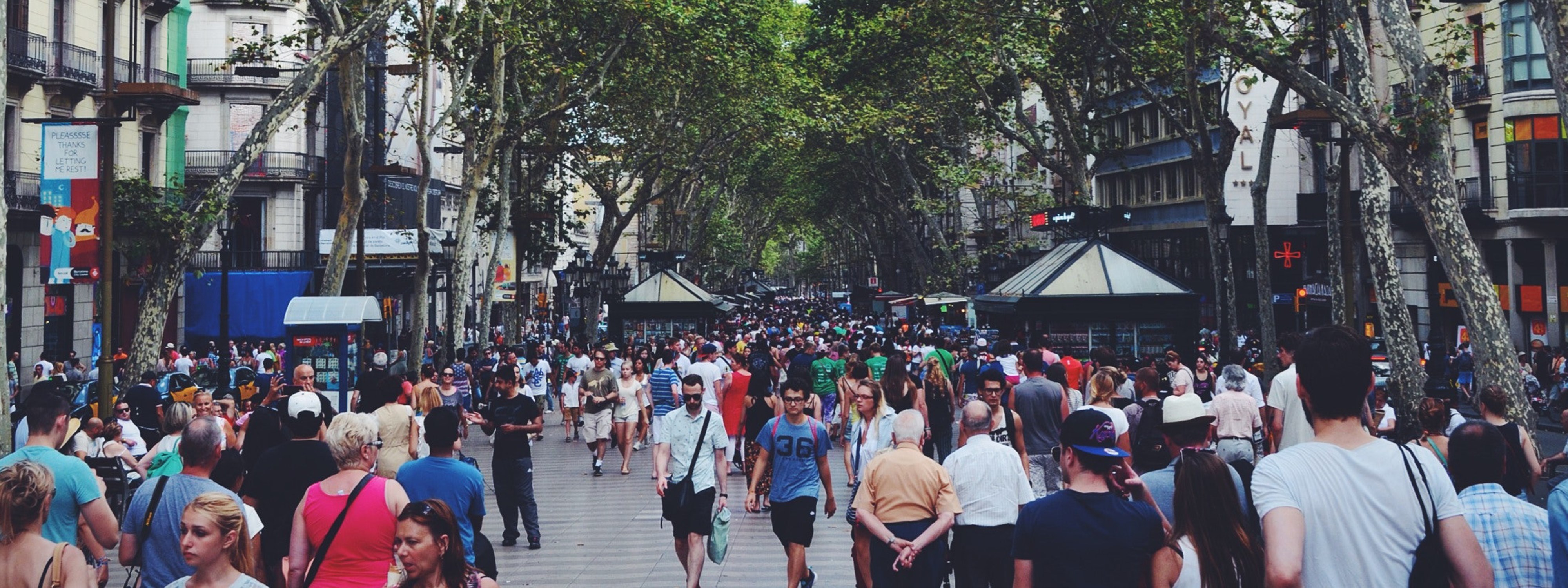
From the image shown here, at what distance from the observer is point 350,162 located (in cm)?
1770

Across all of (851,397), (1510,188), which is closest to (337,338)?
(851,397)

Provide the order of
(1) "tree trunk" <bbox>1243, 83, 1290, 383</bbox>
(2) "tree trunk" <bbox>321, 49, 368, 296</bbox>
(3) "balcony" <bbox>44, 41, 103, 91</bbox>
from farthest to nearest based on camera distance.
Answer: (3) "balcony" <bbox>44, 41, 103, 91</bbox>
(1) "tree trunk" <bbox>1243, 83, 1290, 383</bbox>
(2) "tree trunk" <bbox>321, 49, 368, 296</bbox>

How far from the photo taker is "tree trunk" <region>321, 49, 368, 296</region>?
17.4 m

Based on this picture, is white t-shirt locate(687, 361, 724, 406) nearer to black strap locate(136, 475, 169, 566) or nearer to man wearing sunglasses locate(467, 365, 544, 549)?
man wearing sunglasses locate(467, 365, 544, 549)

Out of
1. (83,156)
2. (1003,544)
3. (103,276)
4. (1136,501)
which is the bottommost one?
(1003,544)

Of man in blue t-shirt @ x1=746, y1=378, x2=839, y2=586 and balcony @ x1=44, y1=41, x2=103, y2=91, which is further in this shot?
balcony @ x1=44, y1=41, x2=103, y2=91

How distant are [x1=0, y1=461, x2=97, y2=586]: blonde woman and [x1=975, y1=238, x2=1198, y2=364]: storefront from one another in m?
15.4

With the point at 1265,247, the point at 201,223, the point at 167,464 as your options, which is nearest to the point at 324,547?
the point at 167,464

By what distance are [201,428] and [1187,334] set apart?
1604 centimetres

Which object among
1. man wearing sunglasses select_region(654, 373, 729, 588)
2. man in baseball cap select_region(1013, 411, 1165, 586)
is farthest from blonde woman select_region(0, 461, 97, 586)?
man wearing sunglasses select_region(654, 373, 729, 588)

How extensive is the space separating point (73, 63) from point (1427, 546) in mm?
30767

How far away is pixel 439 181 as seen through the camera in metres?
51.7

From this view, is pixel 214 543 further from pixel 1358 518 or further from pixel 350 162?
pixel 350 162

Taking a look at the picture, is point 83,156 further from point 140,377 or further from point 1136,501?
point 1136,501
